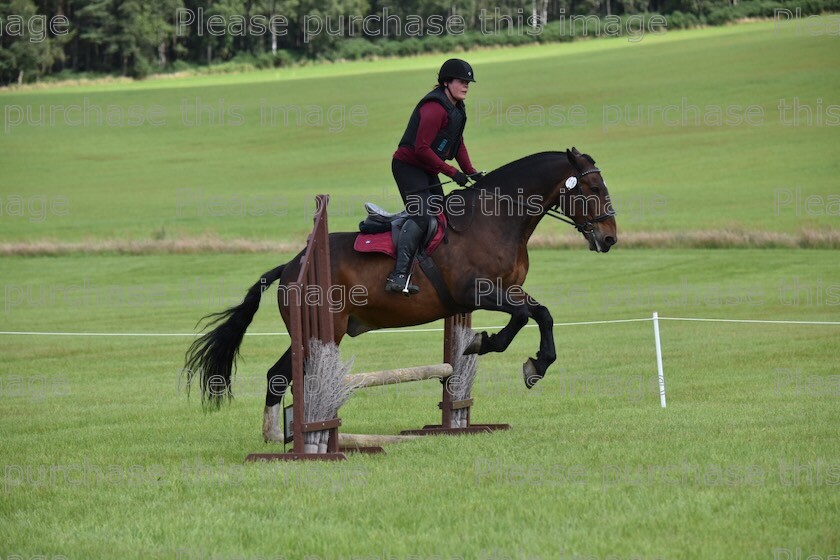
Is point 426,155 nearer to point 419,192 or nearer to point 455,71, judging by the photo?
point 419,192

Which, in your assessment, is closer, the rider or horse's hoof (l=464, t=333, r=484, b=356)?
the rider

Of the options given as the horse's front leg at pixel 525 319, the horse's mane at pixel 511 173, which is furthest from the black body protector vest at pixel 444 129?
the horse's front leg at pixel 525 319

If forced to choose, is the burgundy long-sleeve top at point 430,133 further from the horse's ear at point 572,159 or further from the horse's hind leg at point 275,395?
the horse's hind leg at point 275,395

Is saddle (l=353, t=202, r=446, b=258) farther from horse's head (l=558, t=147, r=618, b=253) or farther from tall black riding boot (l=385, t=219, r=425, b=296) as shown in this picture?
horse's head (l=558, t=147, r=618, b=253)

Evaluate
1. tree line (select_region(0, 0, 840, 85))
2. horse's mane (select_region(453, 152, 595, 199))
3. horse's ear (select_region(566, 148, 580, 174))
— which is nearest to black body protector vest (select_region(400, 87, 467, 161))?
horse's mane (select_region(453, 152, 595, 199))

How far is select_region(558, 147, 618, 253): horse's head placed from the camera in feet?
31.4

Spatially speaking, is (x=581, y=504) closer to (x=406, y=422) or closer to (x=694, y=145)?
(x=406, y=422)

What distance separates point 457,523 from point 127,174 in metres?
56.3

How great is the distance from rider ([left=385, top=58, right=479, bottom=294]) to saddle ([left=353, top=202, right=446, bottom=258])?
70 mm

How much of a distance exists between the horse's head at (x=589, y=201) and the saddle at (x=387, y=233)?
3.70ft

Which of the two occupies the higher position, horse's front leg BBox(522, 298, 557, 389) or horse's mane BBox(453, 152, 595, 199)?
horse's mane BBox(453, 152, 595, 199)

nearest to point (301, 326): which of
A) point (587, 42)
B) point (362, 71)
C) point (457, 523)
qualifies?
point (457, 523)

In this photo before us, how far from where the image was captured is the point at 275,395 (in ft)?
32.1

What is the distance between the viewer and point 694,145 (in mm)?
53469
